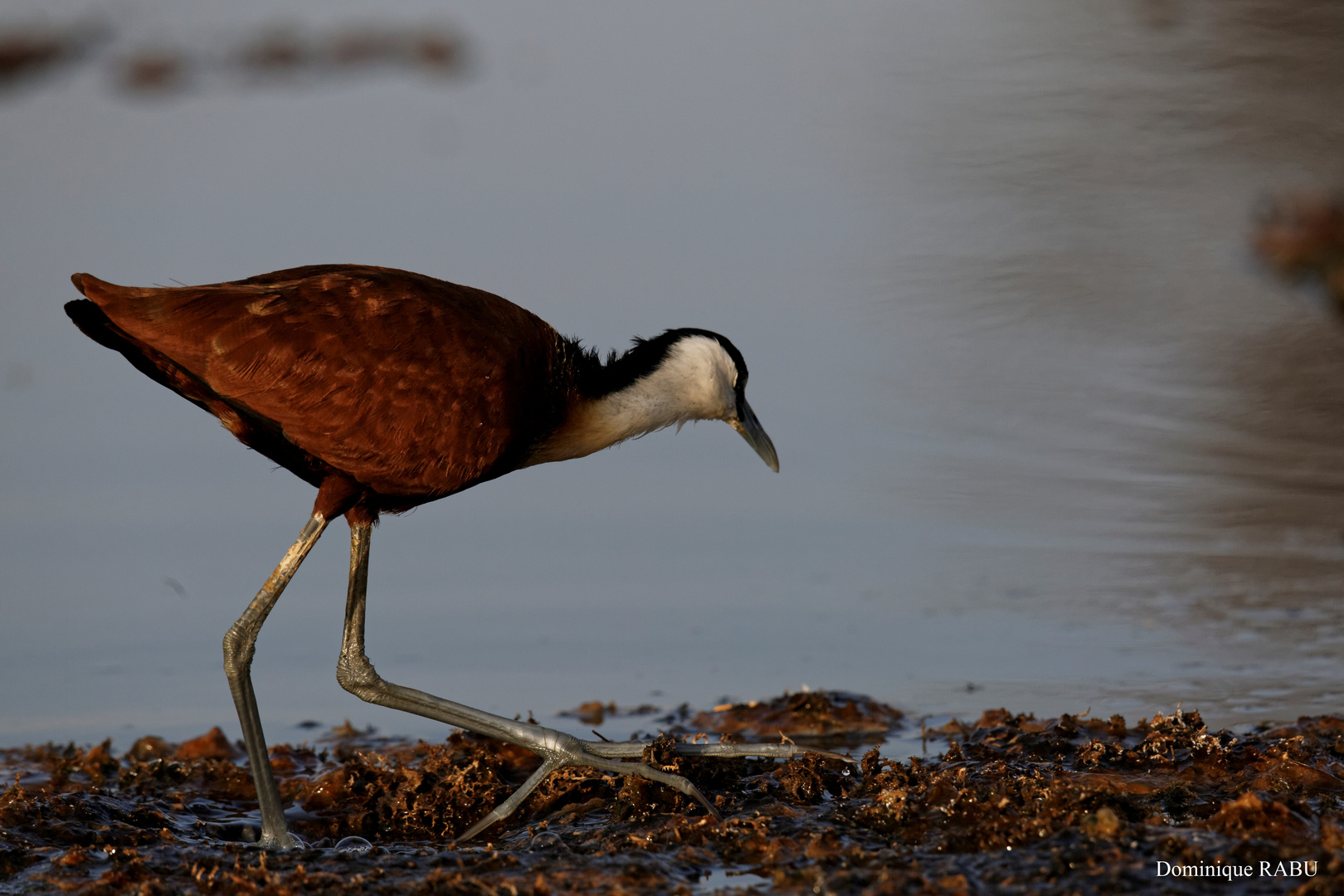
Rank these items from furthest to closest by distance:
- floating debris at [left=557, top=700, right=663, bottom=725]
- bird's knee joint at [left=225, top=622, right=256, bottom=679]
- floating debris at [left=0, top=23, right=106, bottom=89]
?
floating debris at [left=0, top=23, right=106, bottom=89]
floating debris at [left=557, top=700, right=663, bottom=725]
bird's knee joint at [left=225, top=622, right=256, bottom=679]

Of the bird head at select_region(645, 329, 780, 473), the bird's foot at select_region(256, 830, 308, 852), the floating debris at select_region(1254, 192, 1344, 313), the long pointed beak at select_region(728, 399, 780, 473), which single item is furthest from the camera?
the floating debris at select_region(1254, 192, 1344, 313)

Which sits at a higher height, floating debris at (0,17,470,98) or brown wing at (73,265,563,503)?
floating debris at (0,17,470,98)

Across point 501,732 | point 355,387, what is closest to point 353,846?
point 501,732

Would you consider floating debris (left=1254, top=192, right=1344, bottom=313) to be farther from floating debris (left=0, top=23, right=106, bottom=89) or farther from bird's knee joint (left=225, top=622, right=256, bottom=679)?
floating debris (left=0, top=23, right=106, bottom=89)

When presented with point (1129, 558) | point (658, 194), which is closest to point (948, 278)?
point (658, 194)

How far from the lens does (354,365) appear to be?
5496 mm

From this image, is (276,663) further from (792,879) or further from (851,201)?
(851,201)

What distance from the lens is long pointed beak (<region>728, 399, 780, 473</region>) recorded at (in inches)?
259

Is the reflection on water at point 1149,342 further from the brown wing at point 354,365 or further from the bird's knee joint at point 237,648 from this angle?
the bird's knee joint at point 237,648

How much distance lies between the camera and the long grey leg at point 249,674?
17.7 ft

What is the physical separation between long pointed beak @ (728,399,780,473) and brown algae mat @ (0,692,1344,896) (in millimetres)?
1040

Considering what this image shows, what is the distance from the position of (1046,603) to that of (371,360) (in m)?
3.57

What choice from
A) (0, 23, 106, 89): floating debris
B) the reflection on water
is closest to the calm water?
the reflection on water

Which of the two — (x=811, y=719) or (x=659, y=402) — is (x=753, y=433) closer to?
(x=659, y=402)
